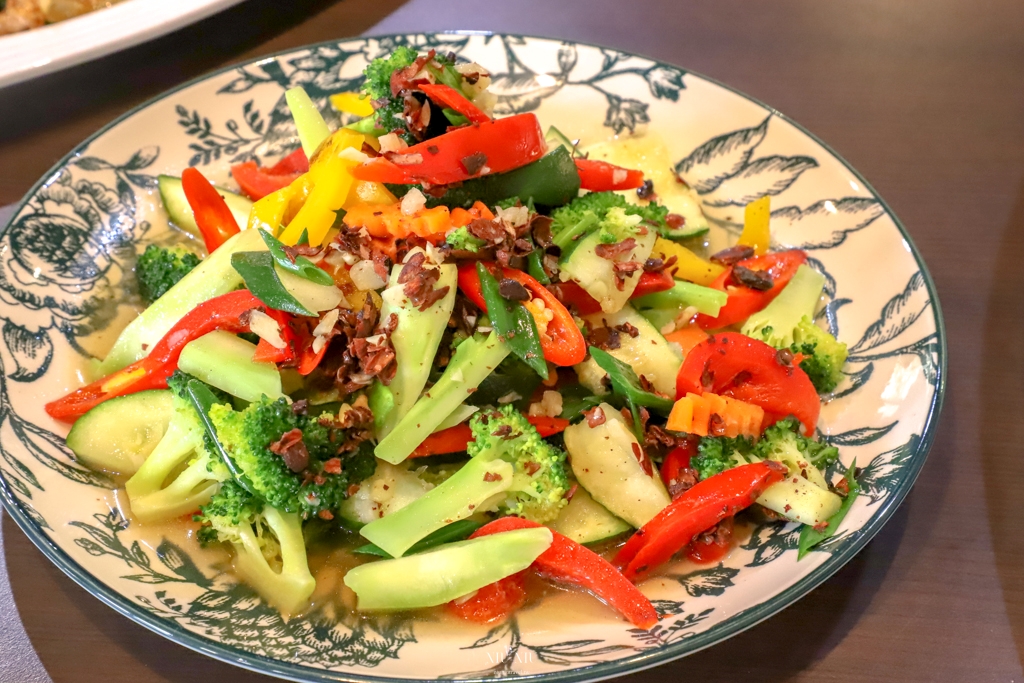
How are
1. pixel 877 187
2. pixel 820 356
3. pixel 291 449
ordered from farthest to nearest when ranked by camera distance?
pixel 877 187
pixel 820 356
pixel 291 449

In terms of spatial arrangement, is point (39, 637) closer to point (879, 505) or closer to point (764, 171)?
point (879, 505)

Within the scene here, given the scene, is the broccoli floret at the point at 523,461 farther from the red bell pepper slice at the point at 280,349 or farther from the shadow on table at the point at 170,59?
the shadow on table at the point at 170,59

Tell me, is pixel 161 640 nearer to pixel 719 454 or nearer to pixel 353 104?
pixel 719 454

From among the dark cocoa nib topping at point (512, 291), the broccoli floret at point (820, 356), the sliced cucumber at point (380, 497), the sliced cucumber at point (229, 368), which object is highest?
the dark cocoa nib topping at point (512, 291)

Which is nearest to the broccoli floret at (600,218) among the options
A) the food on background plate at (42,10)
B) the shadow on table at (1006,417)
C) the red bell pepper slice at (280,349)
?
the red bell pepper slice at (280,349)

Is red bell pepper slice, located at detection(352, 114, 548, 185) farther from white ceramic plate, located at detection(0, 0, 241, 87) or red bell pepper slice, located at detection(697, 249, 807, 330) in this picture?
white ceramic plate, located at detection(0, 0, 241, 87)

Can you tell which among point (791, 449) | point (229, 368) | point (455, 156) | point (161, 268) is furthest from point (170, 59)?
point (791, 449)

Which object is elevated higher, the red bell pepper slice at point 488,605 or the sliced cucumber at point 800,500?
the sliced cucumber at point 800,500

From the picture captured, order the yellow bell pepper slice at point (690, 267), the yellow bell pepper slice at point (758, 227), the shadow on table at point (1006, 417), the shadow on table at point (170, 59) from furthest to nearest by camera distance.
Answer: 1. the shadow on table at point (170, 59)
2. the yellow bell pepper slice at point (758, 227)
3. the yellow bell pepper slice at point (690, 267)
4. the shadow on table at point (1006, 417)
